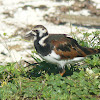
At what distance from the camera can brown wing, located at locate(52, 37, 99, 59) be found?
435cm

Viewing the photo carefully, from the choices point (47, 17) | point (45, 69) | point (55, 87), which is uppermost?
point (55, 87)

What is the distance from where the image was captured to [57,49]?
4.34 metres

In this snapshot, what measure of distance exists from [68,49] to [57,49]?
23 centimetres

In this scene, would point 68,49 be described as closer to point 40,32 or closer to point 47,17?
point 40,32

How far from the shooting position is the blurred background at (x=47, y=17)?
27.4ft

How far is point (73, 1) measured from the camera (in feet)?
34.2

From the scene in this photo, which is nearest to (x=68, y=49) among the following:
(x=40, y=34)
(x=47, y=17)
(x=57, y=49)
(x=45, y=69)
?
(x=57, y=49)

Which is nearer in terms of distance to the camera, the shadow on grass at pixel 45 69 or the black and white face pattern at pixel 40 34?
the black and white face pattern at pixel 40 34

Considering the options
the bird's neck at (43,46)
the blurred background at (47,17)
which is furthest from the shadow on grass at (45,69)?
the blurred background at (47,17)

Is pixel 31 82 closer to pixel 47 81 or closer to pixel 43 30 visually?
pixel 47 81

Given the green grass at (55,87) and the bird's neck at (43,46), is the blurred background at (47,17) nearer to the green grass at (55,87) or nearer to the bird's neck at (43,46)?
the bird's neck at (43,46)

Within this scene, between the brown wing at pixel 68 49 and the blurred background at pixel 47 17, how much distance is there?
3.12 m

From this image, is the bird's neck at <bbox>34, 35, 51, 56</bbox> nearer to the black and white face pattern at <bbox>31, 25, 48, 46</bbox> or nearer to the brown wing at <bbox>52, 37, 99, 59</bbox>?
the black and white face pattern at <bbox>31, 25, 48, 46</bbox>

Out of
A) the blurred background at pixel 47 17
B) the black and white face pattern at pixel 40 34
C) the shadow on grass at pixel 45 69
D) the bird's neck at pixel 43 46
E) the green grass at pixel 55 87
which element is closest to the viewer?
the green grass at pixel 55 87
